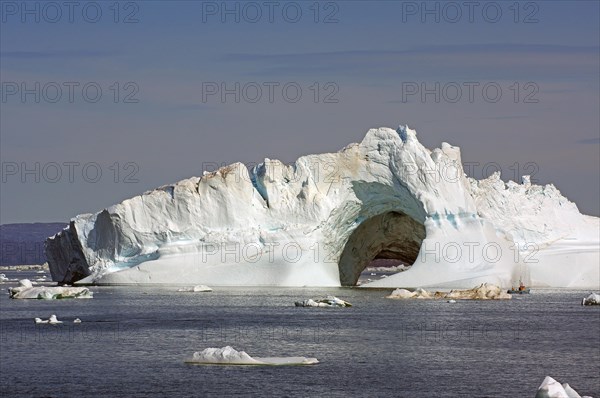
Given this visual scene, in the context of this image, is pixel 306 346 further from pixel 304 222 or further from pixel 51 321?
pixel 304 222

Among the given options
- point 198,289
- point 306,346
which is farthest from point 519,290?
point 306,346

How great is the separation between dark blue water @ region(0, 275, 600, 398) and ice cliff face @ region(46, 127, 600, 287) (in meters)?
3.35

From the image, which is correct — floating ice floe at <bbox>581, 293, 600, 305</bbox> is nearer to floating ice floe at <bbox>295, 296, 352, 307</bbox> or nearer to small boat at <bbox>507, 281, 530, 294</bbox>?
small boat at <bbox>507, 281, 530, 294</bbox>

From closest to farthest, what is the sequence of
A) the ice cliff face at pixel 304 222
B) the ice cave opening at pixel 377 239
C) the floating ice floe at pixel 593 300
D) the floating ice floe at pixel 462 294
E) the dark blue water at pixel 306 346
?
the dark blue water at pixel 306 346 → the floating ice floe at pixel 593 300 → the floating ice floe at pixel 462 294 → the ice cliff face at pixel 304 222 → the ice cave opening at pixel 377 239

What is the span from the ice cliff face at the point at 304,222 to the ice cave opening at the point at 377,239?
8.04ft

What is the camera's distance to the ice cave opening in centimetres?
5003

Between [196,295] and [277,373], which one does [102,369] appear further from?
[196,295]

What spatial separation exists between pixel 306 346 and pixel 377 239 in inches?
1047

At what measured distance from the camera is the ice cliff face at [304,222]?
146ft

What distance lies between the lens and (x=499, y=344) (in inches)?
1074

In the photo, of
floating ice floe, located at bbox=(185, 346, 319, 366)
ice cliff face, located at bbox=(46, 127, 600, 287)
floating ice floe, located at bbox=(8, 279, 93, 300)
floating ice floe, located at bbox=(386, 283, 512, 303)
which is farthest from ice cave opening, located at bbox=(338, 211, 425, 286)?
floating ice floe, located at bbox=(185, 346, 319, 366)

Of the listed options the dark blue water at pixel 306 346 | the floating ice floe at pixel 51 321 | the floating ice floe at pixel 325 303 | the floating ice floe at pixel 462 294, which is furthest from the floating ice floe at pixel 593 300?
the floating ice floe at pixel 51 321

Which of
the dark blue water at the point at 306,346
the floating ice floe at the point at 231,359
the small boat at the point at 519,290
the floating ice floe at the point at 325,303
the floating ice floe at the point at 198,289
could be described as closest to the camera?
the dark blue water at the point at 306,346

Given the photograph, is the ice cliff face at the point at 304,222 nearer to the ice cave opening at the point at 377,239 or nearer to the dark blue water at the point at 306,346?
the ice cave opening at the point at 377,239
